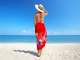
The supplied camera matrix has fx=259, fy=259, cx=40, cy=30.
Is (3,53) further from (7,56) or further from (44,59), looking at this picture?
(44,59)

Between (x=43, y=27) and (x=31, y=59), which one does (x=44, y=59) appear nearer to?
(x=31, y=59)

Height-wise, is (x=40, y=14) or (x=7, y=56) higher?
(x=40, y=14)

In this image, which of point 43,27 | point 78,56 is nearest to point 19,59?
point 43,27

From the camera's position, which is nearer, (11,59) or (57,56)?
(11,59)

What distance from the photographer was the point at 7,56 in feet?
27.2

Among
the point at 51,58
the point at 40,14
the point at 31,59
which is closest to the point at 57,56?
the point at 51,58

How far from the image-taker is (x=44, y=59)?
7.96 metres

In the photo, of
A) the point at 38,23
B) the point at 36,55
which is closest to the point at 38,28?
the point at 38,23

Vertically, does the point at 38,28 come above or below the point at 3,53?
above

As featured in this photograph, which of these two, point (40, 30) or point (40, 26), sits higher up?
point (40, 26)

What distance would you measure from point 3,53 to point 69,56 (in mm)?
2242

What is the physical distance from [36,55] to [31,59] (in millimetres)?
633

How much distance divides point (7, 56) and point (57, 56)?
1.62m

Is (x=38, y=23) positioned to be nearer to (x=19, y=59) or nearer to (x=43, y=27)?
(x=43, y=27)
